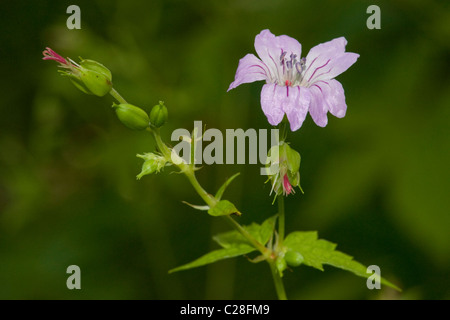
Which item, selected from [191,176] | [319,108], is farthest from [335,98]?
[191,176]

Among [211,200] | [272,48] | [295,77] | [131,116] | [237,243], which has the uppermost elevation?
[272,48]

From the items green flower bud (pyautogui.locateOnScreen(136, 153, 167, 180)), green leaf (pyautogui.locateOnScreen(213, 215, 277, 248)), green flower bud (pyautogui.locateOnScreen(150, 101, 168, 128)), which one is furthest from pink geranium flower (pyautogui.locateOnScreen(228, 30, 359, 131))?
green leaf (pyautogui.locateOnScreen(213, 215, 277, 248))

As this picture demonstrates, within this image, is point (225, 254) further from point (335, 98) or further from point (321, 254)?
point (335, 98)

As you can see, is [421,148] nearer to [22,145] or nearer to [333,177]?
[333,177]

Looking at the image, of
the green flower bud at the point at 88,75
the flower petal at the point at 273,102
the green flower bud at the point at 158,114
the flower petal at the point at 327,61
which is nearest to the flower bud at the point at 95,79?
the green flower bud at the point at 88,75

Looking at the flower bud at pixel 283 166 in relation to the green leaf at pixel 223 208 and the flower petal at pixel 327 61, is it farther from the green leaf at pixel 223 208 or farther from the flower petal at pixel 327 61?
the flower petal at pixel 327 61

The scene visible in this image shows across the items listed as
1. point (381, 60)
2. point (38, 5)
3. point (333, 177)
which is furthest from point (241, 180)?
point (38, 5)
